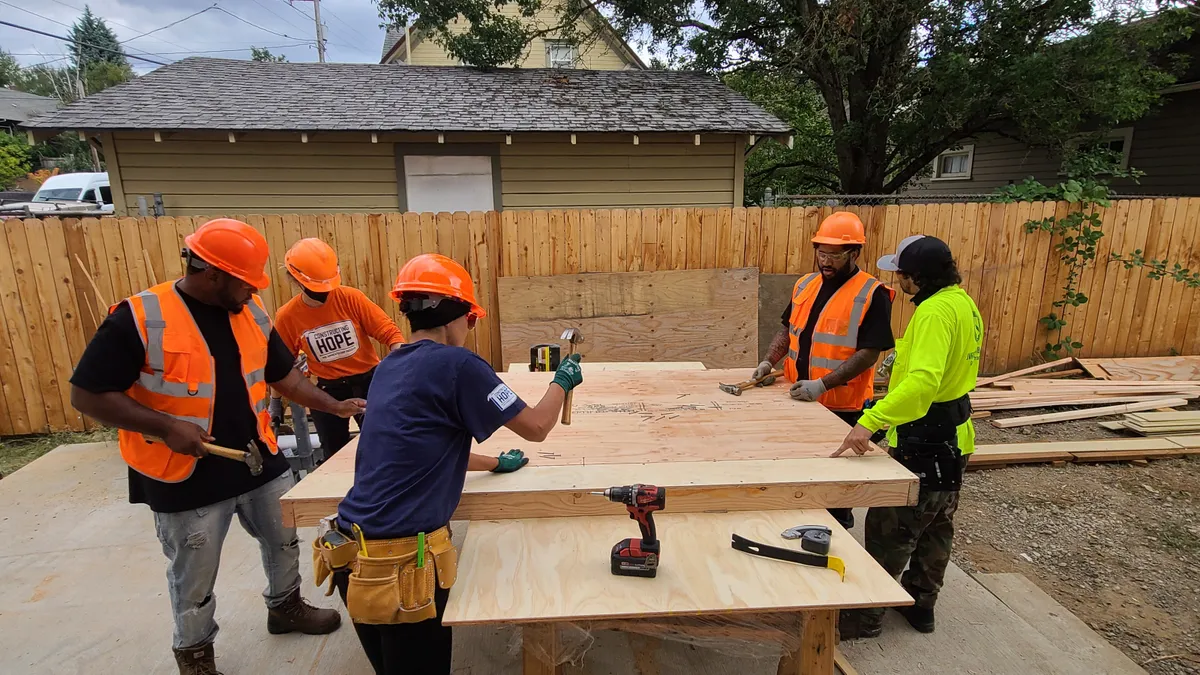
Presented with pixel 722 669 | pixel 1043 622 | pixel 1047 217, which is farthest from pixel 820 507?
pixel 1047 217

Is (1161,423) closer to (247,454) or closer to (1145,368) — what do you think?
(1145,368)

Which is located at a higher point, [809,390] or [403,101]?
[403,101]

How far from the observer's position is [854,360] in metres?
3.08

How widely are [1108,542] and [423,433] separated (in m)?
4.57

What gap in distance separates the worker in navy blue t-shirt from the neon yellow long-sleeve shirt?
57.4 inches

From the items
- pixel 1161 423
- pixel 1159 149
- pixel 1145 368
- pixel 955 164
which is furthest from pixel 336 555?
pixel 955 164

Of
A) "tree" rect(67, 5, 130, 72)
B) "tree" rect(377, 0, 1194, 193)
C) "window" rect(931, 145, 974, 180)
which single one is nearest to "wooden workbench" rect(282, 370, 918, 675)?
"tree" rect(377, 0, 1194, 193)

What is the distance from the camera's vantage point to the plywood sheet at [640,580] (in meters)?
1.70

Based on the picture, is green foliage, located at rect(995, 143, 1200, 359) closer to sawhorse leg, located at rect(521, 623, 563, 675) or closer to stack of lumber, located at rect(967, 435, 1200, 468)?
stack of lumber, located at rect(967, 435, 1200, 468)

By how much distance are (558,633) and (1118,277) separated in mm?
7986

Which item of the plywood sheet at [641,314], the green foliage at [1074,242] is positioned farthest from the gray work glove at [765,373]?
the green foliage at [1074,242]

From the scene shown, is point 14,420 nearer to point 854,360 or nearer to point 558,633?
point 558,633

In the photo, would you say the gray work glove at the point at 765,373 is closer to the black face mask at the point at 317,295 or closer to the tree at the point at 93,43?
the black face mask at the point at 317,295

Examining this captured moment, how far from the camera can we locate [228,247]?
2.15 m
